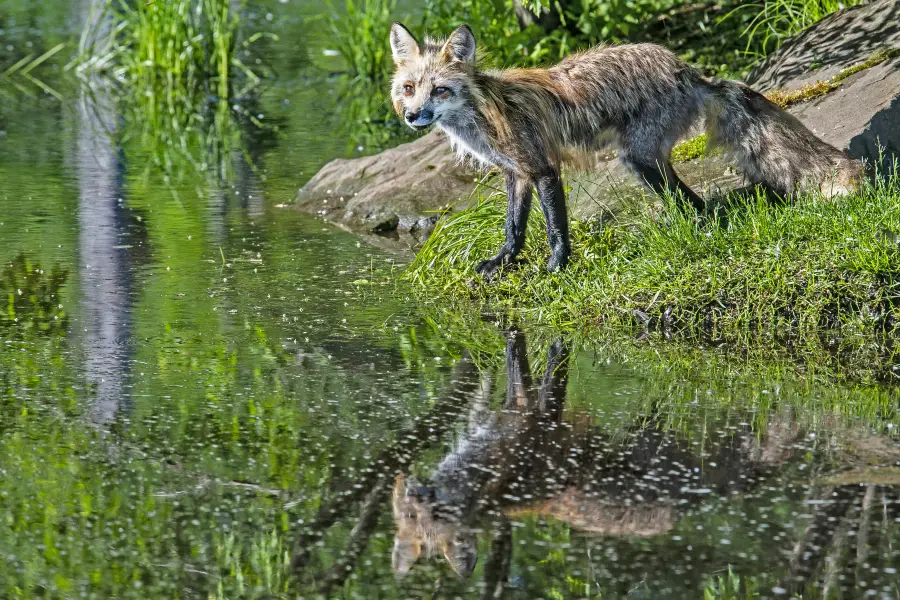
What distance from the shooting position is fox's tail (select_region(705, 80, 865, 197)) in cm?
705

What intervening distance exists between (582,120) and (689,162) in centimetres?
154

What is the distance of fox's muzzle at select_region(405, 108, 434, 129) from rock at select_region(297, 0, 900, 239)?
116 centimetres

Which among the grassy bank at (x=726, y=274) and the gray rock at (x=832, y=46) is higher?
the gray rock at (x=832, y=46)

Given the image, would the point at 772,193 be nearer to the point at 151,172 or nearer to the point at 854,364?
the point at 854,364

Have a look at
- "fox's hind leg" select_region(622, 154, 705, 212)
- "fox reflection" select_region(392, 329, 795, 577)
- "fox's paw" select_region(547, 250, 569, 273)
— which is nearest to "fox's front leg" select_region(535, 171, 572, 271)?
"fox's paw" select_region(547, 250, 569, 273)

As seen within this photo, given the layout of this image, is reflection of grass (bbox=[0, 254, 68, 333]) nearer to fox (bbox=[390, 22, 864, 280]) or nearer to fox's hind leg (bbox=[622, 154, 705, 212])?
fox (bbox=[390, 22, 864, 280])

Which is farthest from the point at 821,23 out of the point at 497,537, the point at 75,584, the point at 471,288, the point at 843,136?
the point at 75,584

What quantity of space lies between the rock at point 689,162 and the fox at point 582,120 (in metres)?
0.44

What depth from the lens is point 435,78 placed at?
6527 mm

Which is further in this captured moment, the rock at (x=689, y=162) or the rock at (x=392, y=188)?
the rock at (x=392, y=188)

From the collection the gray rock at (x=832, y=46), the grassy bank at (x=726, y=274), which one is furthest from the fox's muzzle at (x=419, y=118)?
the gray rock at (x=832, y=46)

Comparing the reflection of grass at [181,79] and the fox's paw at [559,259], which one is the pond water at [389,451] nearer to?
the fox's paw at [559,259]

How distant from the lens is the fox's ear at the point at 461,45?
6.49 metres

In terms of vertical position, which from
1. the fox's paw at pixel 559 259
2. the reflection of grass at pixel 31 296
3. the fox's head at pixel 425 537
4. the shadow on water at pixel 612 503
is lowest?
the fox's head at pixel 425 537
